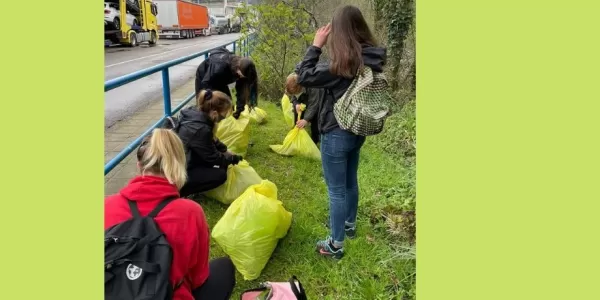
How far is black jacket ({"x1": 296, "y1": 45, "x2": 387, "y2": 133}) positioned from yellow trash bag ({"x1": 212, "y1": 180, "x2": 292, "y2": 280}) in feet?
2.38

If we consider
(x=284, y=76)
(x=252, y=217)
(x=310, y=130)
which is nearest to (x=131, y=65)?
(x=284, y=76)

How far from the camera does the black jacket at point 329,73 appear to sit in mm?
2273

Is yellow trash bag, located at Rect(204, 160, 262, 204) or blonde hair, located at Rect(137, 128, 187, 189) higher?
blonde hair, located at Rect(137, 128, 187, 189)

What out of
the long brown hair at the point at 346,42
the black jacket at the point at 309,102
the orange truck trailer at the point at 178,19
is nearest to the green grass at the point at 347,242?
the black jacket at the point at 309,102

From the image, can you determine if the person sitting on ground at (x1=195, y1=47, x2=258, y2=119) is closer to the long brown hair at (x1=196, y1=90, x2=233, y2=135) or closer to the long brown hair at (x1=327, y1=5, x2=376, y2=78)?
the long brown hair at (x1=196, y1=90, x2=233, y2=135)

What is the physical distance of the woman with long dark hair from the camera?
223cm

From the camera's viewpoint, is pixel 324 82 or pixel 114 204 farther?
pixel 324 82

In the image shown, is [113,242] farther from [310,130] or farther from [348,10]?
[310,130]

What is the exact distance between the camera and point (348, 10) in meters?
2.25

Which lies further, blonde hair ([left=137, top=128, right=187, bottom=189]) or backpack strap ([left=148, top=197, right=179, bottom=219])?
blonde hair ([left=137, top=128, right=187, bottom=189])

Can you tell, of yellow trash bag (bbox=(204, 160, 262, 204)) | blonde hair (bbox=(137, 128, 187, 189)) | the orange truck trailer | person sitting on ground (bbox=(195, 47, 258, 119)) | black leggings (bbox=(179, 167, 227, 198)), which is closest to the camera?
blonde hair (bbox=(137, 128, 187, 189))

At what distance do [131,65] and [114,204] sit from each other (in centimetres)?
1271

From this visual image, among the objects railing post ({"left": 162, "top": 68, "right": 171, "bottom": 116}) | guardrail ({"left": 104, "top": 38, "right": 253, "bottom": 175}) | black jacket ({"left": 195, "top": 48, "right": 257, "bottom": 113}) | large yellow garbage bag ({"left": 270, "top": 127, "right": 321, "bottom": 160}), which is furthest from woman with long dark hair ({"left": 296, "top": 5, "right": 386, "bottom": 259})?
railing post ({"left": 162, "top": 68, "right": 171, "bottom": 116})

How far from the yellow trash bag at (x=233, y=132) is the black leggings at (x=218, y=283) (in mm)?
2243
